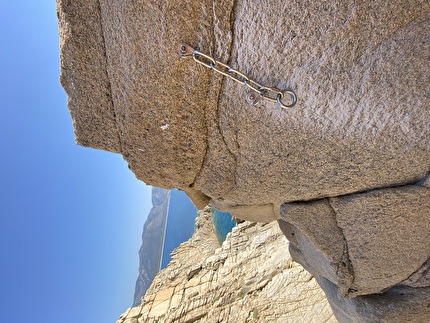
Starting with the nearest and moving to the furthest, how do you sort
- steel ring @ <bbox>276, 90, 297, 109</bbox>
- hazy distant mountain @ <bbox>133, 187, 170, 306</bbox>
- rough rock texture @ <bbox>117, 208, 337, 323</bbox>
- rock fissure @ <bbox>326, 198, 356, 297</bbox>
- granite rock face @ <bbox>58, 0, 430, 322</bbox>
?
granite rock face @ <bbox>58, 0, 430, 322</bbox>, steel ring @ <bbox>276, 90, 297, 109</bbox>, rock fissure @ <bbox>326, 198, 356, 297</bbox>, rough rock texture @ <bbox>117, 208, 337, 323</bbox>, hazy distant mountain @ <bbox>133, 187, 170, 306</bbox>

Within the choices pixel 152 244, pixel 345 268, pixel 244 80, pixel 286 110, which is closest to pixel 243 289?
pixel 345 268

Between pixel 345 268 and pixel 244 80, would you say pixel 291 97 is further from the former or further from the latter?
pixel 345 268

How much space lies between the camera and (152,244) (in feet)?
105

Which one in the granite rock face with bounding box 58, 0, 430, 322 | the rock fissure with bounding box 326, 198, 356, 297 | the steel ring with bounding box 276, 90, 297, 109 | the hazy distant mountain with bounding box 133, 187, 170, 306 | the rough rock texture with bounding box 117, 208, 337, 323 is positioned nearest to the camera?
the granite rock face with bounding box 58, 0, 430, 322

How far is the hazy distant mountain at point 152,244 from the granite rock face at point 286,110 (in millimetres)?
26441

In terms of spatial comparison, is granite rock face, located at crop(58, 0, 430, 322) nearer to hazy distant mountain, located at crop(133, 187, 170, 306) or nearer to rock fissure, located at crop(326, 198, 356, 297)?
rock fissure, located at crop(326, 198, 356, 297)

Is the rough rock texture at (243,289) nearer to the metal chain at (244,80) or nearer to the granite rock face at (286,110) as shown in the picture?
the granite rock face at (286,110)

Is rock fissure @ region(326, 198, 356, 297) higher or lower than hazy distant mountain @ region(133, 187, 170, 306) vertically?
lower

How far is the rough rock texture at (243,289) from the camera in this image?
516cm

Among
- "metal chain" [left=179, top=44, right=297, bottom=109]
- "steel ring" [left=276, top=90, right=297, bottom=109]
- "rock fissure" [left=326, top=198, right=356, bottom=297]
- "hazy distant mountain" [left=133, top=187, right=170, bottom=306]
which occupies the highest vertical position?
"hazy distant mountain" [left=133, top=187, right=170, bottom=306]

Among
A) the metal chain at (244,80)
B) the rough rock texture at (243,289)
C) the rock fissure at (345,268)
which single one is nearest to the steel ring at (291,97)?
the metal chain at (244,80)

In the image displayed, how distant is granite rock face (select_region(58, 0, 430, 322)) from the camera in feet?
4.44

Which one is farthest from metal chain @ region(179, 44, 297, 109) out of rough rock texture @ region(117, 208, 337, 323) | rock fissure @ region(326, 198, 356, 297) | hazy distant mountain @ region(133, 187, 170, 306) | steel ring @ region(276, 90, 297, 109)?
hazy distant mountain @ region(133, 187, 170, 306)

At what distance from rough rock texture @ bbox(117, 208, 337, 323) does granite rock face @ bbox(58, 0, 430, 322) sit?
348cm
